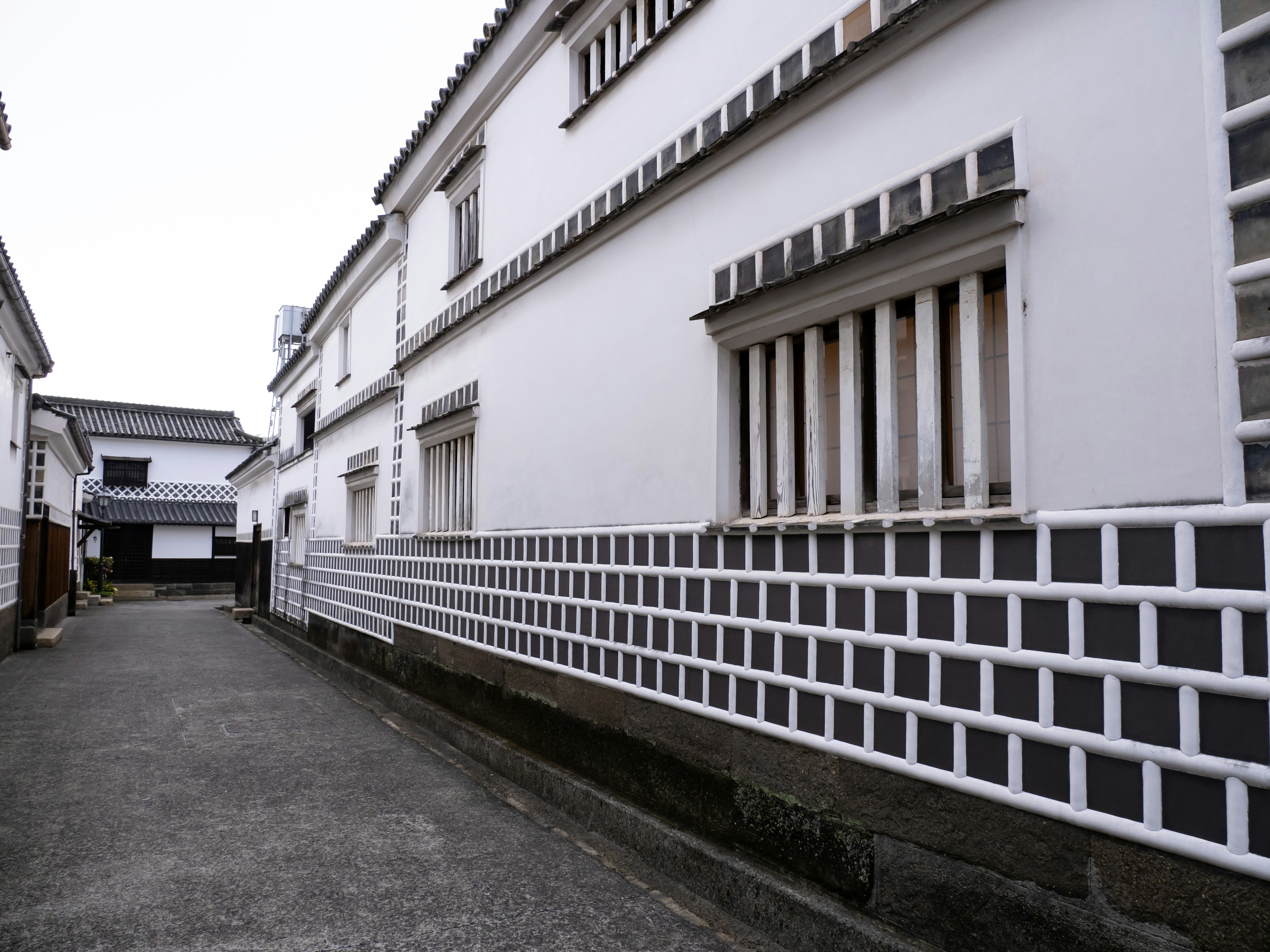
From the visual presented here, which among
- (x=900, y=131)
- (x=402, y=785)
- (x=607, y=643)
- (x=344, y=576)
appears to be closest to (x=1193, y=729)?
(x=900, y=131)

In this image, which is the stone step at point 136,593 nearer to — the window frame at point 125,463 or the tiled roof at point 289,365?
the window frame at point 125,463

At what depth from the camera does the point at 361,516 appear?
37.3 feet

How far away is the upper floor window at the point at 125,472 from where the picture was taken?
3225 cm

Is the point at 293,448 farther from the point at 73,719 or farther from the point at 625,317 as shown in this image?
the point at 625,317

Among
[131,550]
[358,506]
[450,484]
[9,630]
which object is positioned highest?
[450,484]

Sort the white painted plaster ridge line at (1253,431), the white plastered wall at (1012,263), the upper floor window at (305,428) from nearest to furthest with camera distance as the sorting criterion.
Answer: the white painted plaster ridge line at (1253,431)
the white plastered wall at (1012,263)
the upper floor window at (305,428)

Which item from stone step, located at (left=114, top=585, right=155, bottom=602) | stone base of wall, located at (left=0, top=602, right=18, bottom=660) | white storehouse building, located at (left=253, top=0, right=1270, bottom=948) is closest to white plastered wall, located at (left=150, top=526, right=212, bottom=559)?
stone step, located at (left=114, top=585, right=155, bottom=602)

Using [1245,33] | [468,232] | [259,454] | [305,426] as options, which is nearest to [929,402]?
[1245,33]

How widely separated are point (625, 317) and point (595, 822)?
2.93 m

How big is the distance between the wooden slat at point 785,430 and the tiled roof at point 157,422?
34.3 m

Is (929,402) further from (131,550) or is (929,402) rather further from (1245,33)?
(131,550)

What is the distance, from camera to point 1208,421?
7.53 ft

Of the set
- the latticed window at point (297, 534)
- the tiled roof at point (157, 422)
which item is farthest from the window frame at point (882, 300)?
the tiled roof at point (157, 422)

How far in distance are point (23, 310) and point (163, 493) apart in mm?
25931
